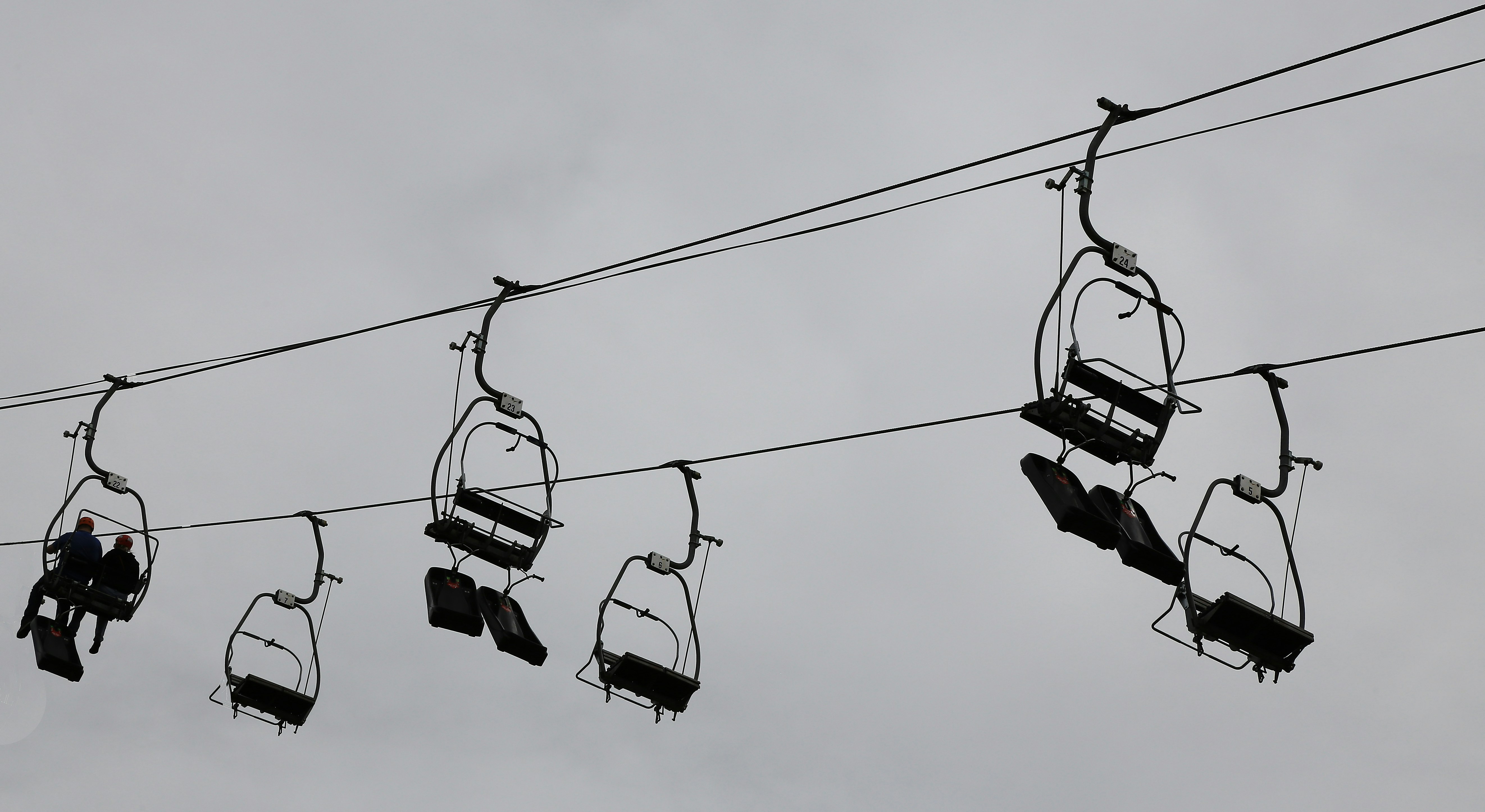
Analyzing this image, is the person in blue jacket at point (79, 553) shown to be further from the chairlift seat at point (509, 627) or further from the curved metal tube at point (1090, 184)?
the curved metal tube at point (1090, 184)

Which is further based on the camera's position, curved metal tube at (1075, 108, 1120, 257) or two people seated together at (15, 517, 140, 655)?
two people seated together at (15, 517, 140, 655)

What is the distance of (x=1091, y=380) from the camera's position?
12742 mm

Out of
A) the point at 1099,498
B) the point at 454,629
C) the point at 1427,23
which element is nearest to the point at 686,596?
the point at 454,629

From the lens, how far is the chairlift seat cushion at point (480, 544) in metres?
15.7

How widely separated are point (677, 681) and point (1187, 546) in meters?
5.02

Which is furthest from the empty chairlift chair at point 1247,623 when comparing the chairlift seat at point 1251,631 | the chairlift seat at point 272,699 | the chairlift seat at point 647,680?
the chairlift seat at point 272,699

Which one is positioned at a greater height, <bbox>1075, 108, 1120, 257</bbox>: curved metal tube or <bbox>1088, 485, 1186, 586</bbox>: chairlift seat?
<bbox>1075, 108, 1120, 257</bbox>: curved metal tube

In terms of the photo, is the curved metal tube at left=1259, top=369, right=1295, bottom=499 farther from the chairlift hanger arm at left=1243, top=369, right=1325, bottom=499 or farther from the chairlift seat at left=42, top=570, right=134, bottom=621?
the chairlift seat at left=42, top=570, right=134, bottom=621

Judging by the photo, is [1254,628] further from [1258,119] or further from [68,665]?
[68,665]

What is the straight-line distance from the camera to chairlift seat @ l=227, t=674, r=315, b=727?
19188 mm

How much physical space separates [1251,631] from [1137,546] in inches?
35.7

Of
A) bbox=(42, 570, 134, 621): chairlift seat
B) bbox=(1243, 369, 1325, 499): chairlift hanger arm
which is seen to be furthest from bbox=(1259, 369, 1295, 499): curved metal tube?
bbox=(42, 570, 134, 621): chairlift seat

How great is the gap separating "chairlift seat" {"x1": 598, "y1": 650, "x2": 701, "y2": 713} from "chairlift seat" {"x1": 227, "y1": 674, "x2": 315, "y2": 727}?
445 cm

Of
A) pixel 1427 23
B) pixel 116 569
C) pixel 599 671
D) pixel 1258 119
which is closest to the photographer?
pixel 1427 23
